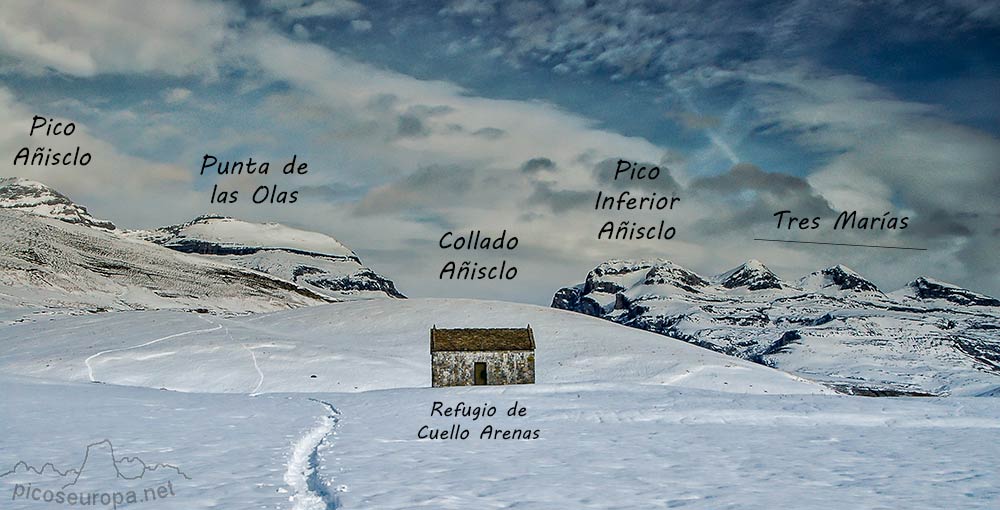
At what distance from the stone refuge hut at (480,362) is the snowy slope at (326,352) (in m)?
2.77

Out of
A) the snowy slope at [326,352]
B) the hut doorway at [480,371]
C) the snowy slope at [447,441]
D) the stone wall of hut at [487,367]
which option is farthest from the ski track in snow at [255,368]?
the hut doorway at [480,371]

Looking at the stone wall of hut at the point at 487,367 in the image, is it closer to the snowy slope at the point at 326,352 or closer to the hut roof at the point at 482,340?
the hut roof at the point at 482,340

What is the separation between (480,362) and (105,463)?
3326 centimetres

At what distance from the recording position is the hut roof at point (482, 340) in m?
48.6

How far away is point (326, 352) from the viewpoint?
5506 centimetres

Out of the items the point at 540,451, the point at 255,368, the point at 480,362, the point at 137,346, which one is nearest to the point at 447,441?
the point at 540,451

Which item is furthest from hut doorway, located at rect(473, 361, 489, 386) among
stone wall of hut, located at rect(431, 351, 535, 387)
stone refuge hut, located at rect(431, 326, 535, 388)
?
stone wall of hut, located at rect(431, 351, 535, 387)

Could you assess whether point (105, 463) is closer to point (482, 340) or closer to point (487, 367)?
point (487, 367)

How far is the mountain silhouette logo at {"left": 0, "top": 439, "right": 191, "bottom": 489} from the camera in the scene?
14.5 meters

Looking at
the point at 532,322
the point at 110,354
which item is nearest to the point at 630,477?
the point at 110,354

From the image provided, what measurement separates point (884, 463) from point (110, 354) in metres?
49.6

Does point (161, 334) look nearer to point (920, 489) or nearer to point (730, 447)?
point (730, 447)

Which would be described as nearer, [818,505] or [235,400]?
[818,505]

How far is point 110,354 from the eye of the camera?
50469mm
